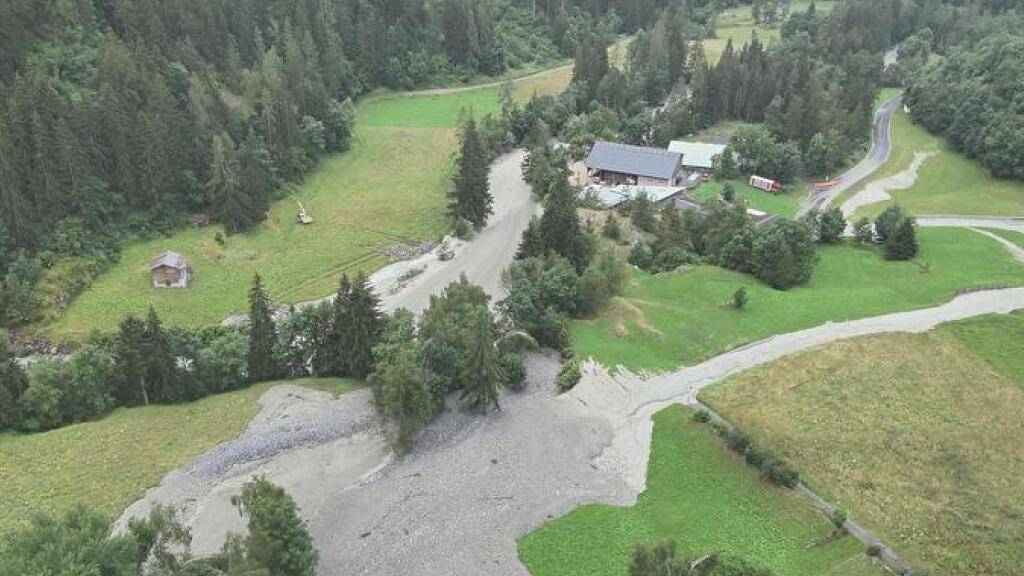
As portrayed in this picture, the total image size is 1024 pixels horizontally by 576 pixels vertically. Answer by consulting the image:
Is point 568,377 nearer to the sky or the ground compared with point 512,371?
nearer to the ground

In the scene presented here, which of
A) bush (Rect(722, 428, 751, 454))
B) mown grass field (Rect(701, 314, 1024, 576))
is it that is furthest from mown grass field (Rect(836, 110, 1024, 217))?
bush (Rect(722, 428, 751, 454))

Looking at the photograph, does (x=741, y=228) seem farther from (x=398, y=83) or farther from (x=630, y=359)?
(x=398, y=83)

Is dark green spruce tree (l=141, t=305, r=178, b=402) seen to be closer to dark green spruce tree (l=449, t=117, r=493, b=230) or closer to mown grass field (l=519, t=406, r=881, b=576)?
mown grass field (l=519, t=406, r=881, b=576)

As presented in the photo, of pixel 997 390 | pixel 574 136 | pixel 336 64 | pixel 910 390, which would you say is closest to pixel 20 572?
pixel 910 390

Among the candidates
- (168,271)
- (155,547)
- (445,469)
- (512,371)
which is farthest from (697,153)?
(155,547)

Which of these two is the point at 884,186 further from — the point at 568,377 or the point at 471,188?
the point at 568,377

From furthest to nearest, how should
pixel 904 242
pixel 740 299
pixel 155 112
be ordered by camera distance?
pixel 155 112, pixel 904 242, pixel 740 299
